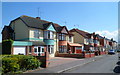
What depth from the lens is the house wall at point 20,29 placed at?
24456 mm

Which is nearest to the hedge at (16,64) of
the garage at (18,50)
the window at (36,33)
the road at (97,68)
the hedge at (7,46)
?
the road at (97,68)

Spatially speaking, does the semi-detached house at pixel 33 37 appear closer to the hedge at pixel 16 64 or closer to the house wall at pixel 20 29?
the house wall at pixel 20 29

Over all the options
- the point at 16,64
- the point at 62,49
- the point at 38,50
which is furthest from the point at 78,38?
the point at 16,64

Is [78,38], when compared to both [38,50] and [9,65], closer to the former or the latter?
[38,50]

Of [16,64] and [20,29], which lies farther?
[20,29]

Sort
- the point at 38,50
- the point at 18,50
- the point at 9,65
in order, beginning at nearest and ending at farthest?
the point at 9,65 < the point at 18,50 < the point at 38,50

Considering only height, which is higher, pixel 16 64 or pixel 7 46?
pixel 7 46

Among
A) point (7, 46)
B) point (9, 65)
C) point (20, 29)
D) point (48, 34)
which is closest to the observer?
point (9, 65)

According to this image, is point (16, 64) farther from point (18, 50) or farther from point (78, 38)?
point (78, 38)

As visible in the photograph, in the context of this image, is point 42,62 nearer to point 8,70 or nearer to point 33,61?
point 33,61

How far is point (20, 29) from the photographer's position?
2534 centimetres

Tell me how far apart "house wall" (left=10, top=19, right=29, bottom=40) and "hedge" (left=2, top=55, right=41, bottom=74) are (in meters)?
12.2

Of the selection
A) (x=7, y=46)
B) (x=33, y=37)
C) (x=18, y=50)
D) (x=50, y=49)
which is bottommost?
(x=50, y=49)

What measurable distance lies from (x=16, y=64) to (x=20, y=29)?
15.3 metres
